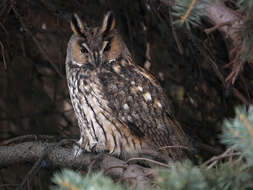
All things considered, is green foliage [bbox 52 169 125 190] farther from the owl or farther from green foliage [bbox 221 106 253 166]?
the owl

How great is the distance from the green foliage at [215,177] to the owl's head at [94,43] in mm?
1167

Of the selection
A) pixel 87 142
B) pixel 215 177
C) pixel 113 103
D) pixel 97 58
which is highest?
pixel 97 58

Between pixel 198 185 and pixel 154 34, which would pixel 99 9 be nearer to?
pixel 154 34

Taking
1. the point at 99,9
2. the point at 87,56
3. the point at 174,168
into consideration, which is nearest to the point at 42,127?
the point at 87,56

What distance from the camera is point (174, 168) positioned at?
928 millimetres

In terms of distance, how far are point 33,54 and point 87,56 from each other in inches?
27.6

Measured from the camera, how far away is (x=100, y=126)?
1956 mm

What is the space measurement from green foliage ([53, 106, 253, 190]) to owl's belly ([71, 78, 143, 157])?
3.39 feet

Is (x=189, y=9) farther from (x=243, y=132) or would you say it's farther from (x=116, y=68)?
(x=116, y=68)

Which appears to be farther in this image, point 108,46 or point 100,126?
point 108,46

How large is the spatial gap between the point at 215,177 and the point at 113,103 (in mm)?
1069

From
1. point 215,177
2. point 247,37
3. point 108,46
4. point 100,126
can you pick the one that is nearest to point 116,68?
point 108,46

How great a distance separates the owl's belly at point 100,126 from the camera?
6.42 feet

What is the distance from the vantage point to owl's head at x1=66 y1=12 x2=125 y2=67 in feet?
6.53
